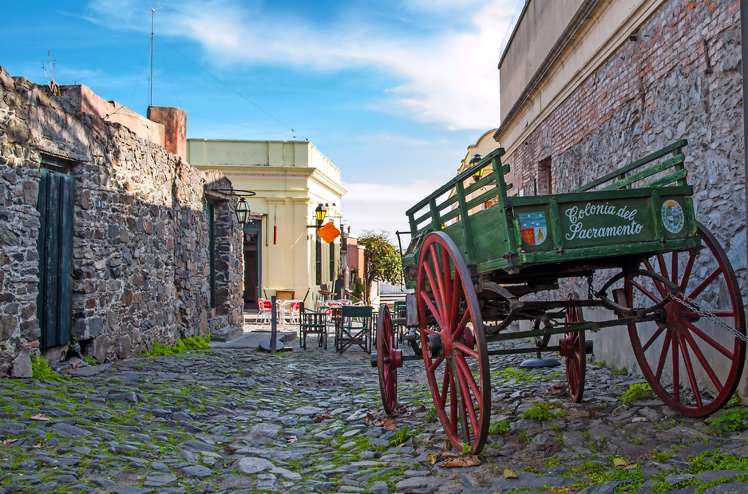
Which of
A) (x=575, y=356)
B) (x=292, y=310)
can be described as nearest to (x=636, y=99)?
(x=575, y=356)

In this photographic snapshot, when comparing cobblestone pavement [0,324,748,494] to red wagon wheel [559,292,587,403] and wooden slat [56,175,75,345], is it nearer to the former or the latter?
red wagon wheel [559,292,587,403]

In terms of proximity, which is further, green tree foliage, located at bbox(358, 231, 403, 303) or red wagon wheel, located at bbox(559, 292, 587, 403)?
green tree foliage, located at bbox(358, 231, 403, 303)

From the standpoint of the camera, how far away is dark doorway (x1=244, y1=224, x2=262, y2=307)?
20.1 metres

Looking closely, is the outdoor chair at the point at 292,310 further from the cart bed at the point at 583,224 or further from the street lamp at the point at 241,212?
Result: the cart bed at the point at 583,224

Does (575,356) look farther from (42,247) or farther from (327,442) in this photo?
(42,247)

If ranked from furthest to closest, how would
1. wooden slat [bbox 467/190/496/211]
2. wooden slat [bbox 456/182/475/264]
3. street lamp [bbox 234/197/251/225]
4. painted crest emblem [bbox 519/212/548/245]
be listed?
street lamp [bbox 234/197/251/225] < wooden slat [bbox 456/182/475/264] < wooden slat [bbox 467/190/496/211] < painted crest emblem [bbox 519/212/548/245]

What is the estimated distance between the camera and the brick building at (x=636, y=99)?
4.61 metres

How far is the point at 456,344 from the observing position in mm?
4039

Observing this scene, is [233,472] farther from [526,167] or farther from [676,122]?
[526,167]

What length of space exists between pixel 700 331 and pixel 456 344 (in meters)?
1.65

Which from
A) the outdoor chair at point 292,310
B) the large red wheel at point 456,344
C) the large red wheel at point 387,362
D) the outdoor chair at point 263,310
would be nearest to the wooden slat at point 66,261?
the large red wheel at point 387,362

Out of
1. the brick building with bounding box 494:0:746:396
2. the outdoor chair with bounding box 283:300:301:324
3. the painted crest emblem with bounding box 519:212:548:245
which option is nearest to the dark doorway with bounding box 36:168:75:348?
the painted crest emblem with bounding box 519:212:548:245

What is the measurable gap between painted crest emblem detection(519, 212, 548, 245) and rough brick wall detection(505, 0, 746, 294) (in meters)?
1.91

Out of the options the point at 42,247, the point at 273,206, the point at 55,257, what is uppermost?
the point at 273,206
